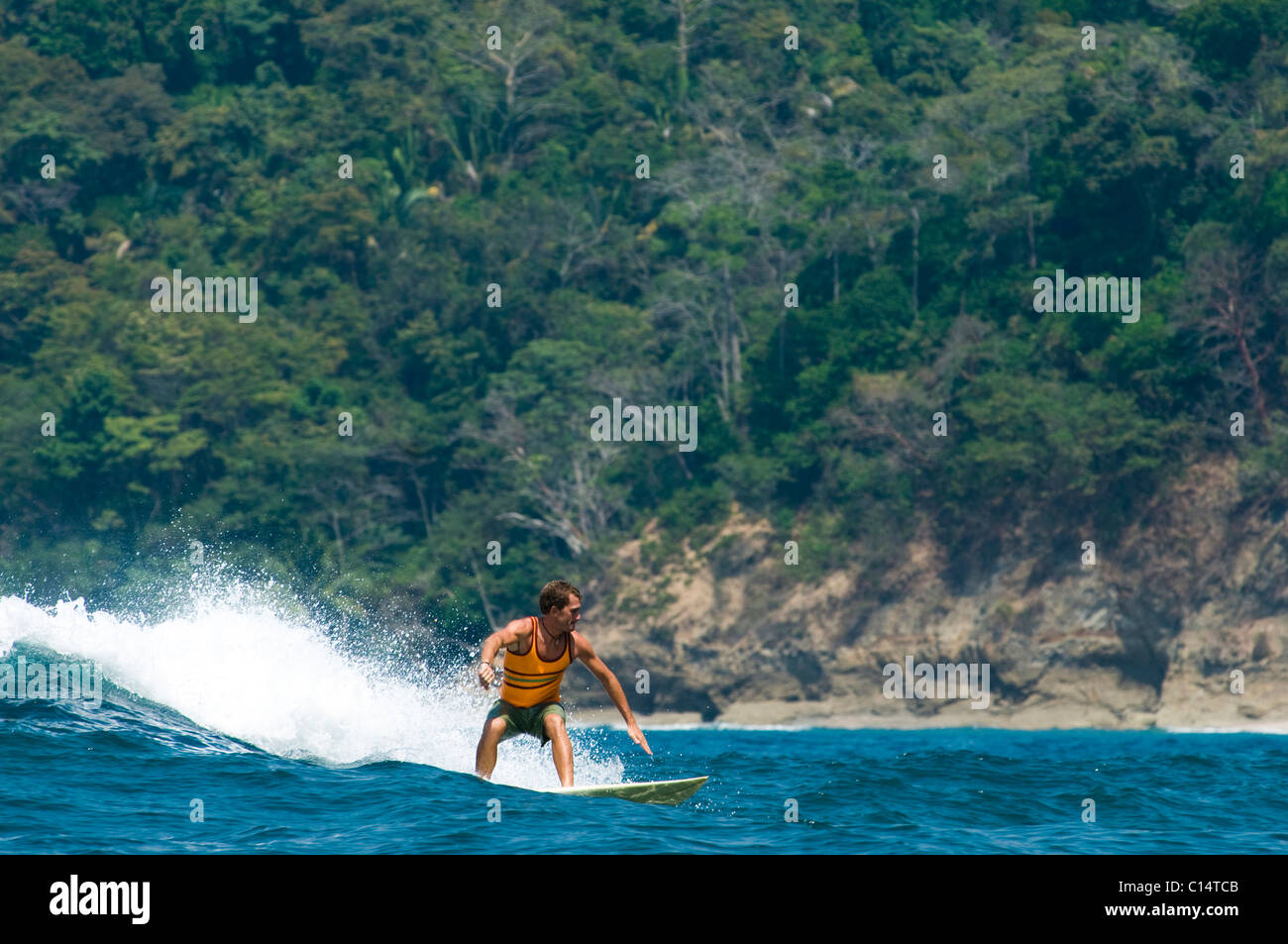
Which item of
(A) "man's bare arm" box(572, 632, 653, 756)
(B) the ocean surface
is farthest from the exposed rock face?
(A) "man's bare arm" box(572, 632, 653, 756)

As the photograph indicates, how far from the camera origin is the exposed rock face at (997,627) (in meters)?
44.8

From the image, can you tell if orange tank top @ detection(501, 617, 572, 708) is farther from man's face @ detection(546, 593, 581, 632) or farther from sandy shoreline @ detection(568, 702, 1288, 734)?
sandy shoreline @ detection(568, 702, 1288, 734)

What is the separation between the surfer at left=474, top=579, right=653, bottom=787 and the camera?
1396cm

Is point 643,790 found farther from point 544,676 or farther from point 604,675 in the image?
point 544,676

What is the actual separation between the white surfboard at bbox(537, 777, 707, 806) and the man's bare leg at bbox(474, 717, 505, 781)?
1.50 feet

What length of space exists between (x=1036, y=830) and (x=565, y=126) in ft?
194

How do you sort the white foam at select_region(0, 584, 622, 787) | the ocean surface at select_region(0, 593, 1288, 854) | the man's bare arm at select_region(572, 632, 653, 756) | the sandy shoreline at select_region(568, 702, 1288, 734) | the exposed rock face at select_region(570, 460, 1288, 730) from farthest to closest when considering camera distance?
the exposed rock face at select_region(570, 460, 1288, 730)
the sandy shoreline at select_region(568, 702, 1288, 734)
the white foam at select_region(0, 584, 622, 787)
the man's bare arm at select_region(572, 632, 653, 756)
the ocean surface at select_region(0, 593, 1288, 854)

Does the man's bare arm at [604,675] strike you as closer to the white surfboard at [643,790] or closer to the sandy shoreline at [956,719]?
the white surfboard at [643,790]

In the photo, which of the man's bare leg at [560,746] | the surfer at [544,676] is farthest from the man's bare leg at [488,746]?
the man's bare leg at [560,746]

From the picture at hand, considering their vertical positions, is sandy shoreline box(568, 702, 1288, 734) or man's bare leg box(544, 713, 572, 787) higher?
man's bare leg box(544, 713, 572, 787)

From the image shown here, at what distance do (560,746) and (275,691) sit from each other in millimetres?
5275

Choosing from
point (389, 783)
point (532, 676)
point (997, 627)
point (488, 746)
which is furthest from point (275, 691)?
point (997, 627)

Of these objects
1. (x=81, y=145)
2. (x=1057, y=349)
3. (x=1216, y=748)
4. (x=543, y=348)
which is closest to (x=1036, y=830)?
(x=1216, y=748)

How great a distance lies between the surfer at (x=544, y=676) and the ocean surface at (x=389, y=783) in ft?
1.61
